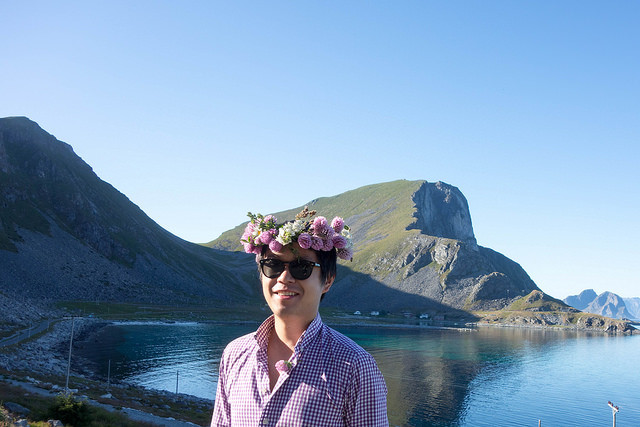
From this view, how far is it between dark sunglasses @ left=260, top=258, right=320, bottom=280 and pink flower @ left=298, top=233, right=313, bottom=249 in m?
0.19

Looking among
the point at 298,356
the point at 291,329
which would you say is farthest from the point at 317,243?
the point at 298,356

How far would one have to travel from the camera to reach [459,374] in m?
82.2

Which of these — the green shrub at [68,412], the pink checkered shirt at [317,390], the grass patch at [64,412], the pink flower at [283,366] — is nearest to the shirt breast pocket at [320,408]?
the pink checkered shirt at [317,390]

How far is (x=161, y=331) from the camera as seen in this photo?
118 metres

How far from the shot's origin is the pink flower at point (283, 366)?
4.57m

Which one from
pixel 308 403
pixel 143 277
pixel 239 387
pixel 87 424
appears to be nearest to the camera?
pixel 308 403

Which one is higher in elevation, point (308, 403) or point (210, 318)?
point (308, 403)

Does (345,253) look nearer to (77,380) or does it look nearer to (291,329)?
(291,329)

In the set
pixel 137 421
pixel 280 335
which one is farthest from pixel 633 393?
pixel 280 335

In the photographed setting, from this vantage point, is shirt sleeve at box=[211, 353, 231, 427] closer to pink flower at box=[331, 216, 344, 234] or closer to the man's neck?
the man's neck

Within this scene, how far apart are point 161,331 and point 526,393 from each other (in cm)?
8237

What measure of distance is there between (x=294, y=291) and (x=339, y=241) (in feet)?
2.30

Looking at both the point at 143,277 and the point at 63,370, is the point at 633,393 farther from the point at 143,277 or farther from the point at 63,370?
the point at 143,277

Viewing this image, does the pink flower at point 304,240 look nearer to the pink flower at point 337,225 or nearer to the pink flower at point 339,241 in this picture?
the pink flower at point 339,241
